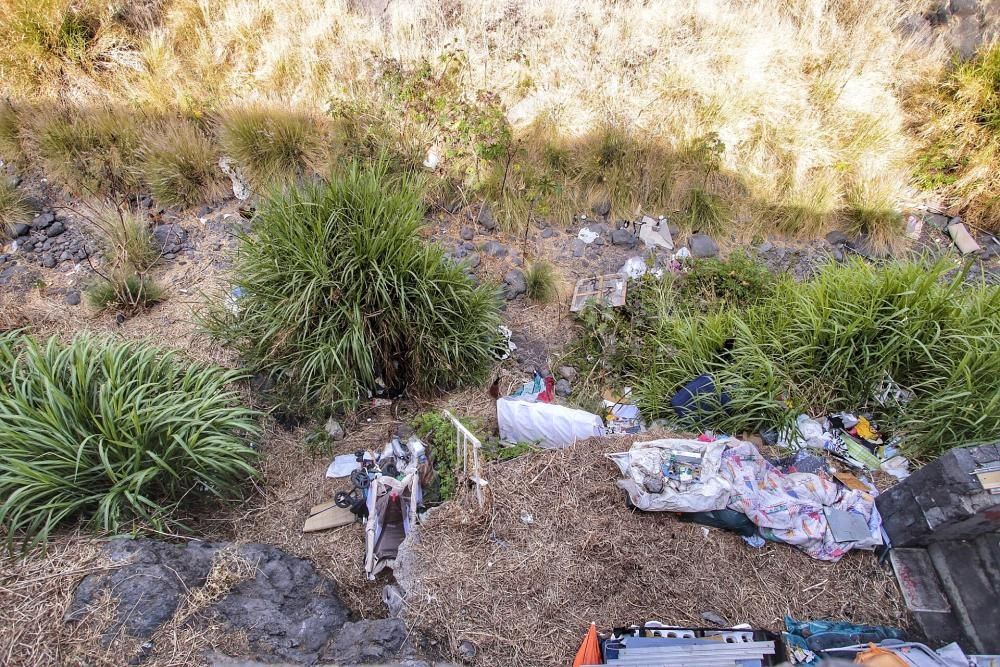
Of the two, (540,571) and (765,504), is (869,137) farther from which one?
(540,571)

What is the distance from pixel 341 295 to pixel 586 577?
2062 millimetres

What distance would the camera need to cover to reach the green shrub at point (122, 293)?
4.04m

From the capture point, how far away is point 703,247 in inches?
193

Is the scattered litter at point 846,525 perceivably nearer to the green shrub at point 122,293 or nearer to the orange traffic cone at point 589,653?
the orange traffic cone at point 589,653

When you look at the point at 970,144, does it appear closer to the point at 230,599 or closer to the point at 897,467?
the point at 897,467

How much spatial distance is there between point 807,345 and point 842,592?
147cm

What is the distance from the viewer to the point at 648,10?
5688mm

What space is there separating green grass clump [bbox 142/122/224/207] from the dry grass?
12.9ft

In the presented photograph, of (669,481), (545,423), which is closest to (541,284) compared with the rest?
(545,423)

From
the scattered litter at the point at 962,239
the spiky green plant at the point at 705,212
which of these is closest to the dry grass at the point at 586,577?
the spiky green plant at the point at 705,212

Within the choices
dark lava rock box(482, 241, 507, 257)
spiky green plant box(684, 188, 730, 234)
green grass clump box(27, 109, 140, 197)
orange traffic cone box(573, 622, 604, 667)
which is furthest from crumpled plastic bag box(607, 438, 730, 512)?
green grass clump box(27, 109, 140, 197)

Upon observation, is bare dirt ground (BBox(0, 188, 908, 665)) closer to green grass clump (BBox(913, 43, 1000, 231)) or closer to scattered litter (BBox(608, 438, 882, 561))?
scattered litter (BBox(608, 438, 882, 561))

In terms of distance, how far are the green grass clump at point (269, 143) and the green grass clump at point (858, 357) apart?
3520 mm

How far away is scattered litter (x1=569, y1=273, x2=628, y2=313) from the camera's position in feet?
14.2
